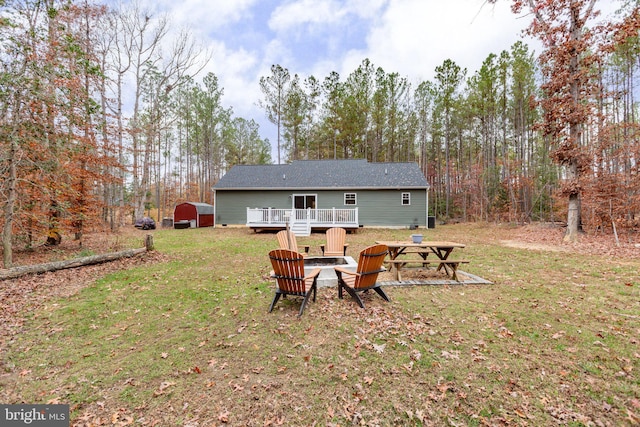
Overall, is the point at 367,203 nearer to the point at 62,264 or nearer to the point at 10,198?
the point at 62,264

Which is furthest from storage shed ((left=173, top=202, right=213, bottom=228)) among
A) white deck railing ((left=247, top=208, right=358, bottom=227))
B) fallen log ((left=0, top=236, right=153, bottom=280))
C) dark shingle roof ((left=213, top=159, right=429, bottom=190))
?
fallen log ((left=0, top=236, right=153, bottom=280))

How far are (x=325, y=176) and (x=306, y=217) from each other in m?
4.32

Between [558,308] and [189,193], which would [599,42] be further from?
[189,193]

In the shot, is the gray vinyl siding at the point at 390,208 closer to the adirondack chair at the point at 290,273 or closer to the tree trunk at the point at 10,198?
the adirondack chair at the point at 290,273

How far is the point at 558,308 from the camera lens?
3.95 m

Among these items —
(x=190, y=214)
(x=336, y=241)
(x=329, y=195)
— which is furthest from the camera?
(x=190, y=214)

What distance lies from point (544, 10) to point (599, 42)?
→ 2.42 m

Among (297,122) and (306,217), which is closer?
(306,217)

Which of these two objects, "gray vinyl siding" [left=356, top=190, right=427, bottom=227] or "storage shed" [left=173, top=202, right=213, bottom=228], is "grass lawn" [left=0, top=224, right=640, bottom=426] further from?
"storage shed" [left=173, top=202, right=213, bottom=228]

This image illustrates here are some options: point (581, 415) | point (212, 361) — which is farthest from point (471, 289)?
point (212, 361)

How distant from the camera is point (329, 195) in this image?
55.8ft

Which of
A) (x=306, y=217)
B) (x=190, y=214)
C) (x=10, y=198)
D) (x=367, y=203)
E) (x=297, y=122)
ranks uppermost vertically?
(x=297, y=122)

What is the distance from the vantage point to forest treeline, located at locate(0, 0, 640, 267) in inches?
249

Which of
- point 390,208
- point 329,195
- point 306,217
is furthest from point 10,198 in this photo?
point 390,208
